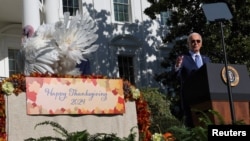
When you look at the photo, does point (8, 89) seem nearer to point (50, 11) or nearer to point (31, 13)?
point (31, 13)

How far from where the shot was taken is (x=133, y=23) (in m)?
24.4

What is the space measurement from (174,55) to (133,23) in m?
5.22

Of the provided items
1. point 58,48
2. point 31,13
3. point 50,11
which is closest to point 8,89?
point 58,48

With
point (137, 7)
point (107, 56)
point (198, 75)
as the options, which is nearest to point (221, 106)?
point (198, 75)

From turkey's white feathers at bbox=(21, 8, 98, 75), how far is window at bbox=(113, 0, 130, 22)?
16.3 m

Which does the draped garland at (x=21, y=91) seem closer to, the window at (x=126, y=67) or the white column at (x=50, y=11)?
the white column at (x=50, y=11)

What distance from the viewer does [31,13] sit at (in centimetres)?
1541

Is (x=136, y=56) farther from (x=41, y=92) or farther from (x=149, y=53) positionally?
(x=41, y=92)

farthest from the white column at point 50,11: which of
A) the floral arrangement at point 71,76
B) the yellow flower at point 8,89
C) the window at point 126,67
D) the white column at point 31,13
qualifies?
the yellow flower at point 8,89

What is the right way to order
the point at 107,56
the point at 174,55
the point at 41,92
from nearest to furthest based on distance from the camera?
the point at 41,92 < the point at 174,55 < the point at 107,56

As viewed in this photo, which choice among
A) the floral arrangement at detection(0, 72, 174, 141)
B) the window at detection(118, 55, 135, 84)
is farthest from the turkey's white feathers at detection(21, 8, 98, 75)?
the window at detection(118, 55, 135, 84)

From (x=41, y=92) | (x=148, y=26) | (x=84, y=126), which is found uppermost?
(x=148, y=26)

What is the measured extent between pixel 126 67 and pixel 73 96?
678 inches

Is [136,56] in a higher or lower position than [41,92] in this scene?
higher
